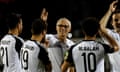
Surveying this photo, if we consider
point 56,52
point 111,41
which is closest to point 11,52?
point 56,52

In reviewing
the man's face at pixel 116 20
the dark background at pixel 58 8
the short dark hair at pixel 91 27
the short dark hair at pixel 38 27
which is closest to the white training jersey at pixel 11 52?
the short dark hair at pixel 38 27

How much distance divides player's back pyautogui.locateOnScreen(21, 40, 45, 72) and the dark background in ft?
26.5

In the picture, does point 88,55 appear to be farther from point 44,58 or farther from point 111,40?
point 44,58

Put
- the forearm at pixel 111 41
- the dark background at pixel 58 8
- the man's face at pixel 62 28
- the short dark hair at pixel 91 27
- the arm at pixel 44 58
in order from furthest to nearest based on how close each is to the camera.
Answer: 1. the dark background at pixel 58 8
2. the man's face at pixel 62 28
3. the arm at pixel 44 58
4. the forearm at pixel 111 41
5. the short dark hair at pixel 91 27

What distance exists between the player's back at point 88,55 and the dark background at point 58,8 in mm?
8429

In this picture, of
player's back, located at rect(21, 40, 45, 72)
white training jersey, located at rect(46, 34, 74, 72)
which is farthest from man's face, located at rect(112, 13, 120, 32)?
white training jersey, located at rect(46, 34, 74, 72)

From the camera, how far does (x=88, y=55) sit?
5.22m

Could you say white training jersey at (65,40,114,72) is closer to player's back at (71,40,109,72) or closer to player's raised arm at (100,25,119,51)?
player's back at (71,40,109,72)

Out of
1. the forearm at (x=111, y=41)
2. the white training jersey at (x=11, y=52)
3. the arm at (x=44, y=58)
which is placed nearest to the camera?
the forearm at (x=111, y=41)

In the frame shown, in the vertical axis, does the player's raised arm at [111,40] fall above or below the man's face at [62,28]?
below

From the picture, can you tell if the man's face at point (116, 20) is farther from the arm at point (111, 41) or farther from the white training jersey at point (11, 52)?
the white training jersey at point (11, 52)

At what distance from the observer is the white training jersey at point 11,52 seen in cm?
605

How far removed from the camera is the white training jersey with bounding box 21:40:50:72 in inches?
216

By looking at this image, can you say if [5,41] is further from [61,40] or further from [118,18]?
[118,18]
